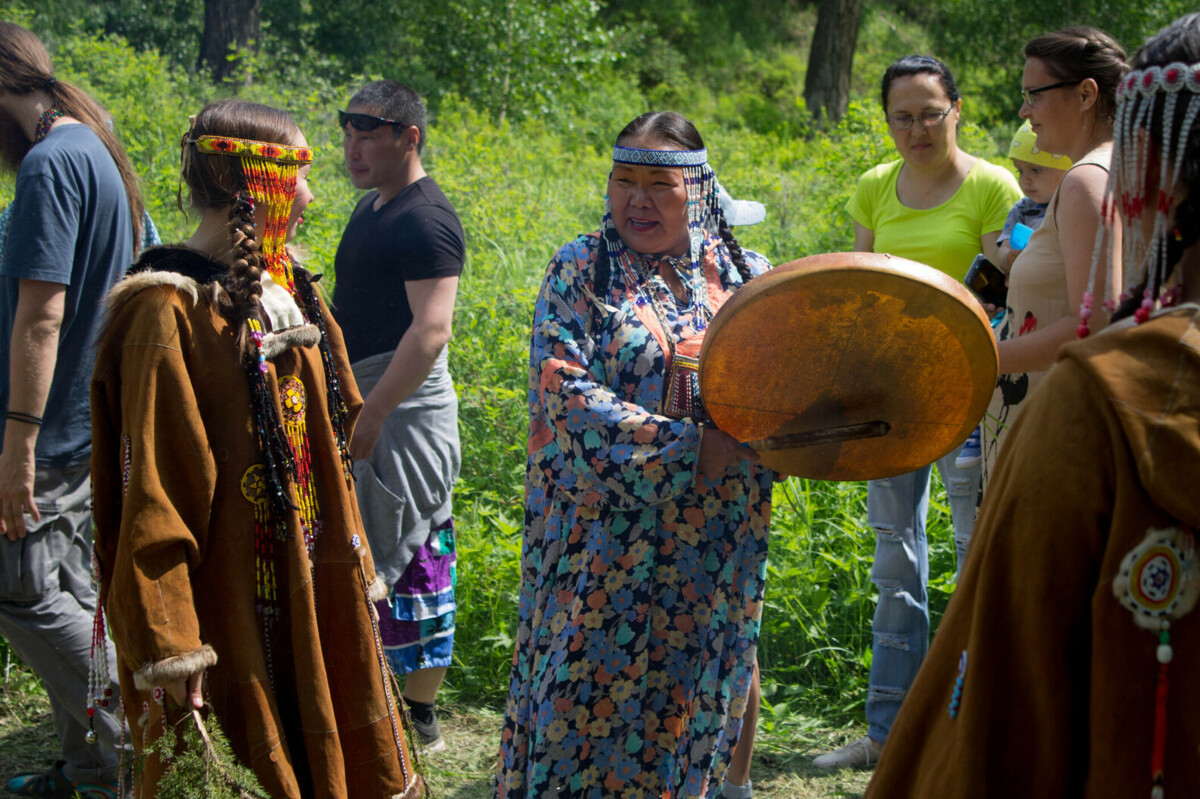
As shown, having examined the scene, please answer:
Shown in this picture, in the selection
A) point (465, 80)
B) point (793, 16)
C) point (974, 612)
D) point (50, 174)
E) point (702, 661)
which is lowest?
point (702, 661)

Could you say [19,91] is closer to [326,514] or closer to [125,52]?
[326,514]

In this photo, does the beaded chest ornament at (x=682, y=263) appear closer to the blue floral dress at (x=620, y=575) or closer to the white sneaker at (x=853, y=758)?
the blue floral dress at (x=620, y=575)

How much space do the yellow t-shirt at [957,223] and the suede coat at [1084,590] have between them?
97.2 inches

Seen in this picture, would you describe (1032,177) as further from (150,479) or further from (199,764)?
(199,764)

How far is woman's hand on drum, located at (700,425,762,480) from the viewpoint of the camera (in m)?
2.36

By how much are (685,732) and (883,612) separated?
1.13m

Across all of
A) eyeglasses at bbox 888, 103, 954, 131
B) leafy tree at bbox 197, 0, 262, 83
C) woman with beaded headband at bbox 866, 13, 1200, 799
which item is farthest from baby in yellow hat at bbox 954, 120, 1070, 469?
leafy tree at bbox 197, 0, 262, 83

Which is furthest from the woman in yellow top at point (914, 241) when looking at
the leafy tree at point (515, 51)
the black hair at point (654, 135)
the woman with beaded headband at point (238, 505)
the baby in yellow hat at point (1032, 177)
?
the leafy tree at point (515, 51)

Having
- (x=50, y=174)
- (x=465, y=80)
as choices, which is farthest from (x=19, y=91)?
(x=465, y=80)

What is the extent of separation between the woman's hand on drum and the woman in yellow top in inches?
47.1

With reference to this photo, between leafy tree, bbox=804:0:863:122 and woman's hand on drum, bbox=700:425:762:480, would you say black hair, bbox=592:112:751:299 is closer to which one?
woman's hand on drum, bbox=700:425:762:480

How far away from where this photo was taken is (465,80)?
50.1ft

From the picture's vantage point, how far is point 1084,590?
1.18 metres

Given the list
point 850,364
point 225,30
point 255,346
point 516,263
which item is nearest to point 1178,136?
point 850,364
